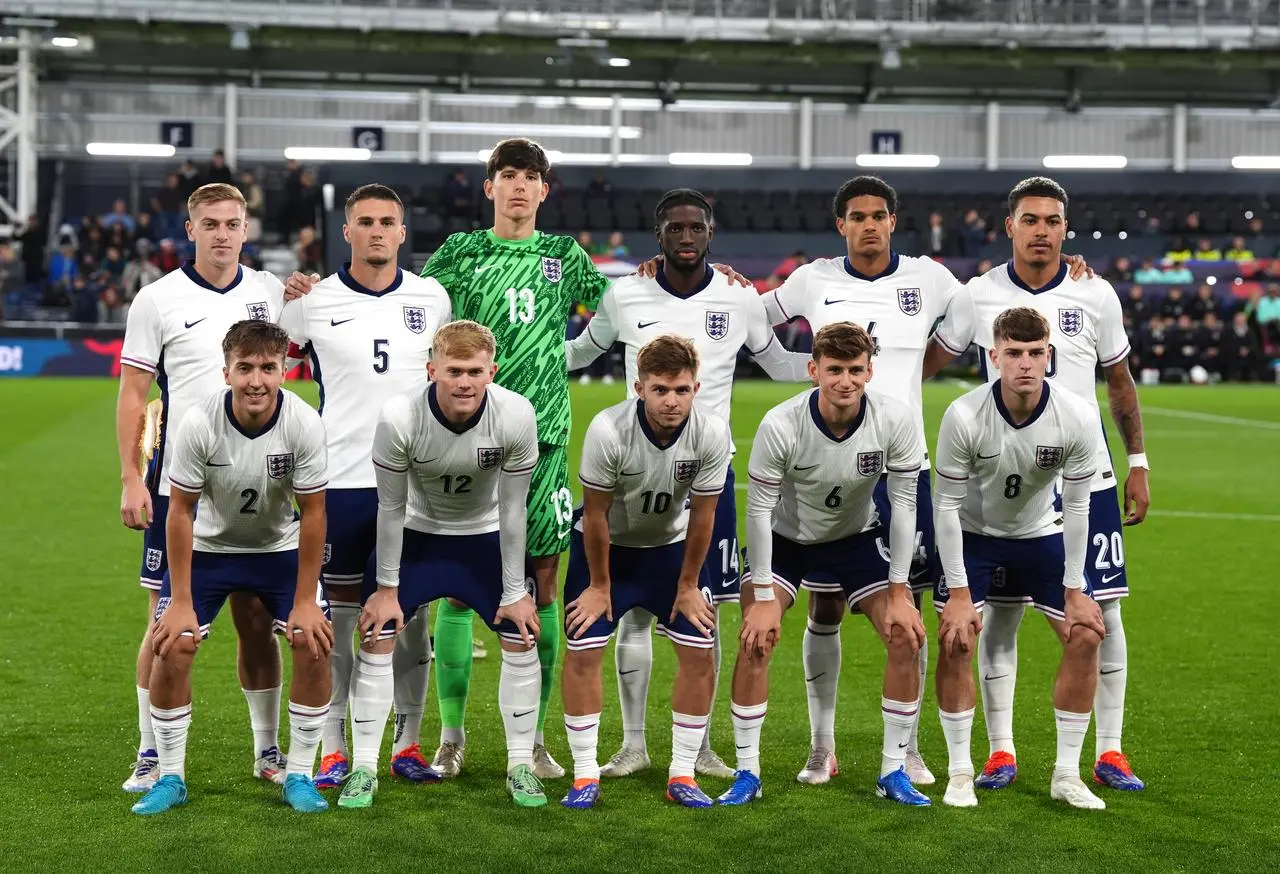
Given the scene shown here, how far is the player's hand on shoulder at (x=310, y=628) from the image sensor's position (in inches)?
206

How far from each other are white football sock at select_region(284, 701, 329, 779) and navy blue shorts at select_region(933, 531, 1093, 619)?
7.60ft

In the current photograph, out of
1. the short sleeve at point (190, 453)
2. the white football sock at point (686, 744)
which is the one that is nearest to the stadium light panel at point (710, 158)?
the white football sock at point (686, 744)

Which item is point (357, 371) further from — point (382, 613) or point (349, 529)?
point (382, 613)

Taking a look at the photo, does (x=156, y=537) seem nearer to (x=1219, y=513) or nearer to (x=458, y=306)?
(x=458, y=306)

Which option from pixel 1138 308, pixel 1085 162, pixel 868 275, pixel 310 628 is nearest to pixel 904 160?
pixel 1085 162

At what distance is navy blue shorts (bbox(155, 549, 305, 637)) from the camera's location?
210 inches

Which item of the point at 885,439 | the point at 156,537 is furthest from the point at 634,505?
the point at 156,537

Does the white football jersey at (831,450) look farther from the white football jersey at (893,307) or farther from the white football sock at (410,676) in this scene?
the white football sock at (410,676)

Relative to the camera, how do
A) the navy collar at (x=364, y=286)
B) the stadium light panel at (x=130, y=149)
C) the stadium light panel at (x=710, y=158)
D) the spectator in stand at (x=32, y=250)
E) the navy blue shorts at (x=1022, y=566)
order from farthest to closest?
1. the stadium light panel at (x=710, y=158)
2. the stadium light panel at (x=130, y=149)
3. the spectator in stand at (x=32, y=250)
4. the navy collar at (x=364, y=286)
5. the navy blue shorts at (x=1022, y=566)

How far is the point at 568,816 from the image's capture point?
17.5ft

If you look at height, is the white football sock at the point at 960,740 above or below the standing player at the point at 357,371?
below

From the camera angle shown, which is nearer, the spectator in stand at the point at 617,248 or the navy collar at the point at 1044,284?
the navy collar at the point at 1044,284

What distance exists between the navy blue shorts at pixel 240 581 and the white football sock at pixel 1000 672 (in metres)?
2.63

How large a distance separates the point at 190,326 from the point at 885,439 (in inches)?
105
